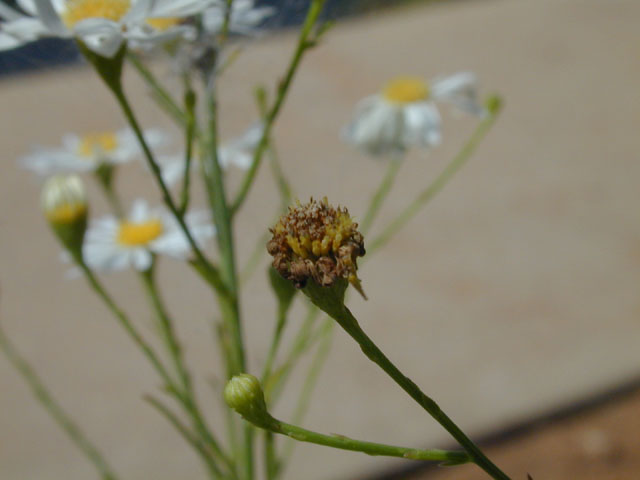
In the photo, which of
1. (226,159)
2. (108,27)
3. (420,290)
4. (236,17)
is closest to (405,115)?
(226,159)

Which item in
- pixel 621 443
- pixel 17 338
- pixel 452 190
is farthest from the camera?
pixel 452 190

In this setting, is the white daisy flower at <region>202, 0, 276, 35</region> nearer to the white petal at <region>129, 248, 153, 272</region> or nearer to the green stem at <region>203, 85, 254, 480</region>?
the green stem at <region>203, 85, 254, 480</region>

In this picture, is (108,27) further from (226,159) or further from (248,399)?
(226,159)

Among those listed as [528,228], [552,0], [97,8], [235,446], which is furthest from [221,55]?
[552,0]

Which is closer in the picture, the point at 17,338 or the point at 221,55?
the point at 221,55

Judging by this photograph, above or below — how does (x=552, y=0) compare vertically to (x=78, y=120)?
below

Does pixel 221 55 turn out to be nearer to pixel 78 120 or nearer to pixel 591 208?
pixel 591 208
